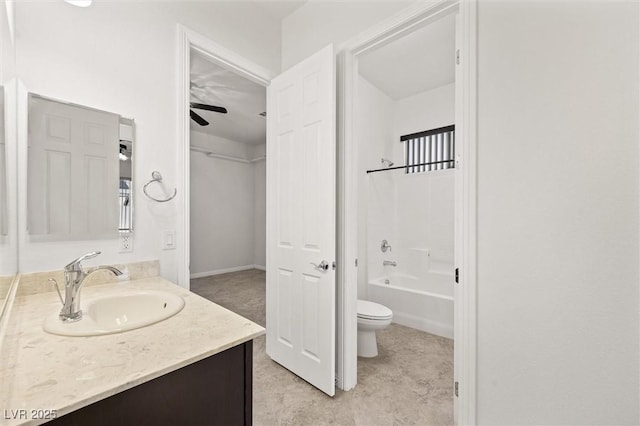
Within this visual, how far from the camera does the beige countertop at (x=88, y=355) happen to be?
563mm

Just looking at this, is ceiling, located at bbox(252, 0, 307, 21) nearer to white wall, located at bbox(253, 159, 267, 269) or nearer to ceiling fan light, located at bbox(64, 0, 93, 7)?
ceiling fan light, located at bbox(64, 0, 93, 7)

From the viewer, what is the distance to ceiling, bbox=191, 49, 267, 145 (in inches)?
118

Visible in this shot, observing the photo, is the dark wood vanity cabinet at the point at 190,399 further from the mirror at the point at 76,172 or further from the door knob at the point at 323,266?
the mirror at the point at 76,172

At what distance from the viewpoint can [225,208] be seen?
554 cm

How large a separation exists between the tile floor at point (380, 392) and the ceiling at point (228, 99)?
231cm

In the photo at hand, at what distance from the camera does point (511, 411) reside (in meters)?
1.23

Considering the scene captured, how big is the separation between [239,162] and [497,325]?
5442 mm

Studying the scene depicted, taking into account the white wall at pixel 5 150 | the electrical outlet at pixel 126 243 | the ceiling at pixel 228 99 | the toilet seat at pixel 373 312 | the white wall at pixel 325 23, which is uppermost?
the ceiling at pixel 228 99

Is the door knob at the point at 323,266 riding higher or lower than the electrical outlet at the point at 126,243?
lower

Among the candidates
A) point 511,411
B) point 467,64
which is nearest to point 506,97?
point 467,64

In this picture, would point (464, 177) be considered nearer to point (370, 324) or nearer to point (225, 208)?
point (370, 324)

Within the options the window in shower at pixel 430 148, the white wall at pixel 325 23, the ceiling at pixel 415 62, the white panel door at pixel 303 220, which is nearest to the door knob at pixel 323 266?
the white panel door at pixel 303 220

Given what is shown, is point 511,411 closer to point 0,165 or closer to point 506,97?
point 506,97

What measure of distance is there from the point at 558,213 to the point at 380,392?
4.91 feet
